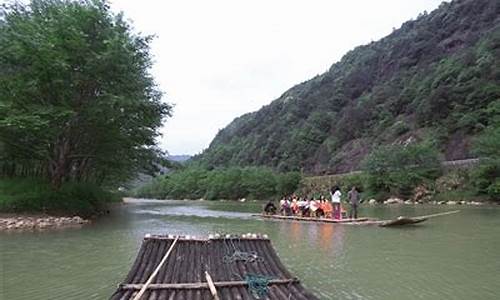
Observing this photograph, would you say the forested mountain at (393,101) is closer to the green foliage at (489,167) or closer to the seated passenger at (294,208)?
the green foliage at (489,167)

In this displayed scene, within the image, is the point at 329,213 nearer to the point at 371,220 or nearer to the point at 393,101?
the point at 371,220

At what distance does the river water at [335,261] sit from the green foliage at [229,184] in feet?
104

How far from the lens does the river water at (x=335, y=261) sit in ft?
29.9

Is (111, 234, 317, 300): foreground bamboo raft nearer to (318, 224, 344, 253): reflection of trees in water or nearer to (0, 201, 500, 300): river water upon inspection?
(0, 201, 500, 300): river water

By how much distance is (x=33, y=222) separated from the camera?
2150cm

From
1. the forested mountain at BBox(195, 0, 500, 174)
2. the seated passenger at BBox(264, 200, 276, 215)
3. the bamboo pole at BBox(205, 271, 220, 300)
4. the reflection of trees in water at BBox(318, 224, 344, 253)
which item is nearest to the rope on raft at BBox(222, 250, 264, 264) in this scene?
the bamboo pole at BBox(205, 271, 220, 300)

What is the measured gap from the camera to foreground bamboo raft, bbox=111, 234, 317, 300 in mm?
7488

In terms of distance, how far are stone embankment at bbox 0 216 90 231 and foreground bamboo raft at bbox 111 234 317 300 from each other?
13.6 metres

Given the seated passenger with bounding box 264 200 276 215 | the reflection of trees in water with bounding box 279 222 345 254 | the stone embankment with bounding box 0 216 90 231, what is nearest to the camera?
the reflection of trees in water with bounding box 279 222 345 254

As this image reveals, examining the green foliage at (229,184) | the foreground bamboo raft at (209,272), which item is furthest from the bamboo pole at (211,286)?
the green foliage at (229,184)

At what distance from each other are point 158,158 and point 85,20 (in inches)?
583

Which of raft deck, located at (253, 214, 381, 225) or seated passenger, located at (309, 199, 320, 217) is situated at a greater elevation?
seated passenger, located at (309, 199, 320, 217)

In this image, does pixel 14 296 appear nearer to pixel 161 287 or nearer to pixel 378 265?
pixel 161 287

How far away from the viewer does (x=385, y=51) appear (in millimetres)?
103188
